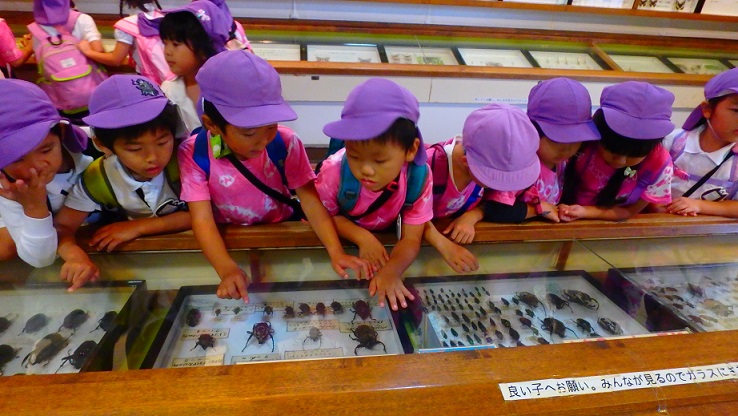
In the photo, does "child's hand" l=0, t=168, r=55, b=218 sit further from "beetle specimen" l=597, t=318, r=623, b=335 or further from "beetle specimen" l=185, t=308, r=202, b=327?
"beetle specimen" l=597, t=318, r=623, b=335

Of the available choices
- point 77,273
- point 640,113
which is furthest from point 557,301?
point 77,273

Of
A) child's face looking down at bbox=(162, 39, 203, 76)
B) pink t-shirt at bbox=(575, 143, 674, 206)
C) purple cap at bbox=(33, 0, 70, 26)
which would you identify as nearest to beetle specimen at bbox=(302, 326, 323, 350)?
pink t-shirt at bbox=(575, 143, 674, 206)

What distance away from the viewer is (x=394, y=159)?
1254 mm

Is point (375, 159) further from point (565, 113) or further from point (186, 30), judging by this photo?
point (186, 30)

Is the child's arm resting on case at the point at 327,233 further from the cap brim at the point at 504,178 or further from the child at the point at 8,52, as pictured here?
the child at the point at 8,52

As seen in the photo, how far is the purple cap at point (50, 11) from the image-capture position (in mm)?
2725

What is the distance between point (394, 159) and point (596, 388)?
0.76 m

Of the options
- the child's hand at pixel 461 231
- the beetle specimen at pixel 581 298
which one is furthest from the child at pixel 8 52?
the beetle specimen at pixel 581 298

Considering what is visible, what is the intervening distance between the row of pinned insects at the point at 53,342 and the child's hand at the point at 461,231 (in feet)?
3.72

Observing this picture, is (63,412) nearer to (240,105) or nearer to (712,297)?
(240,105)

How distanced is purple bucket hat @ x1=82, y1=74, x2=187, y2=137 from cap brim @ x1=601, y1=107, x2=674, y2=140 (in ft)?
5.47

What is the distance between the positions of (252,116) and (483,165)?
2.57 feet

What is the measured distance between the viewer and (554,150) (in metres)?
1.70

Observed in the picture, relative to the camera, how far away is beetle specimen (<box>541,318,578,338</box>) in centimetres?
134
